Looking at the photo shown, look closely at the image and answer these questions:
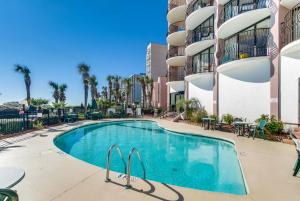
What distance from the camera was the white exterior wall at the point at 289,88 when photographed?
10180 millimetres

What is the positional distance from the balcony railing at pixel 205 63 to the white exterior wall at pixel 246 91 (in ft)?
9.94

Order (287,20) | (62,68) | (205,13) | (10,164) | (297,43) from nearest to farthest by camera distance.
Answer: (10,164) → (297,43) → (287,20) → (205,13) → (62,68)

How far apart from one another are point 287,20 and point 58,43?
76.3 ft

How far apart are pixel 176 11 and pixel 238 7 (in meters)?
12.6

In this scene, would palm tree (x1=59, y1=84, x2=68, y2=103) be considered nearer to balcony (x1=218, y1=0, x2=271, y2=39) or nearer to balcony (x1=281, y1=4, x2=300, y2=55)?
balcony (x1=218, y1=0, x2=271, y2=39)

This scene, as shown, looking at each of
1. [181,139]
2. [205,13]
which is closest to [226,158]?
[181,139]

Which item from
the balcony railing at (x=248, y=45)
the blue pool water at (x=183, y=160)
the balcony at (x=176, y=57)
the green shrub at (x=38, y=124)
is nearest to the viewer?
the blue pool water at (x=183, y=160)

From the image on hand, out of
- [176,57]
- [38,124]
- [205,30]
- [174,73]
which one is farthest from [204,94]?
[38,124]

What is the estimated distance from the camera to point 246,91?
1392cm

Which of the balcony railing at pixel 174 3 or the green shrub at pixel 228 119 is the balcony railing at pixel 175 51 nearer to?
the balcony railing at pixel 174 3

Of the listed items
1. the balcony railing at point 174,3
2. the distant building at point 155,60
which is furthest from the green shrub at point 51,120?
the distant building at point 155,60

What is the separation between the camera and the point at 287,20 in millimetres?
10797

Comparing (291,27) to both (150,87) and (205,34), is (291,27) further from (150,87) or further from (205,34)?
(150,87)

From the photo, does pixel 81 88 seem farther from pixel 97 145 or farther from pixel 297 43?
pixel 297 43
